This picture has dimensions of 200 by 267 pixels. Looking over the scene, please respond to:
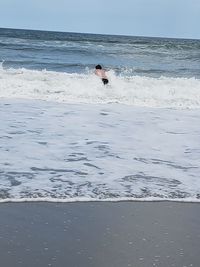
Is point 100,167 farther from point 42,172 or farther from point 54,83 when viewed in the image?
point 54,83

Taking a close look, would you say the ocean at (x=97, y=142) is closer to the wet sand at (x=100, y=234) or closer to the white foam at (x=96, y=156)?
the white foam at (x=96, y=156)

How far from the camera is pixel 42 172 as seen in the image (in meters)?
5.15

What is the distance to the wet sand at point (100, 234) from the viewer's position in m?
3.07

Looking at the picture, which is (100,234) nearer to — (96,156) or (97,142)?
(96,156)

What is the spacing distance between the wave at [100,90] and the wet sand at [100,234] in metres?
7.70

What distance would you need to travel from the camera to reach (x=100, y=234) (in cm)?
351

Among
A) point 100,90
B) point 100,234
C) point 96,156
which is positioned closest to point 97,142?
point 96,156

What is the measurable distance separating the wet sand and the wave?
770 centimetres

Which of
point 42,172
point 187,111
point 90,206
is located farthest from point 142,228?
point 187,111

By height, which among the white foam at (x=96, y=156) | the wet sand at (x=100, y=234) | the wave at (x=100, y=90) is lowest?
the wet sand at (x=100, y=234)

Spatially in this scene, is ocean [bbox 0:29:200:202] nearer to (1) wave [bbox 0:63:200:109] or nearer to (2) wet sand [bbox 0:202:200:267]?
(1) wave [bbox 0:63:200:109]

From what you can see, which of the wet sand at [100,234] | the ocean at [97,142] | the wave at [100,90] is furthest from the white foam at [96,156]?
the wave at [100,90]

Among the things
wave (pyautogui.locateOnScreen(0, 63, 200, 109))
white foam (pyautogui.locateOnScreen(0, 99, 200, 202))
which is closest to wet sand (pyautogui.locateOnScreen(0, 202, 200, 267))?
white foam (pyautogui.locateOnScreen(0, 99, 200, 202))

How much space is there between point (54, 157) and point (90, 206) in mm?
1804
